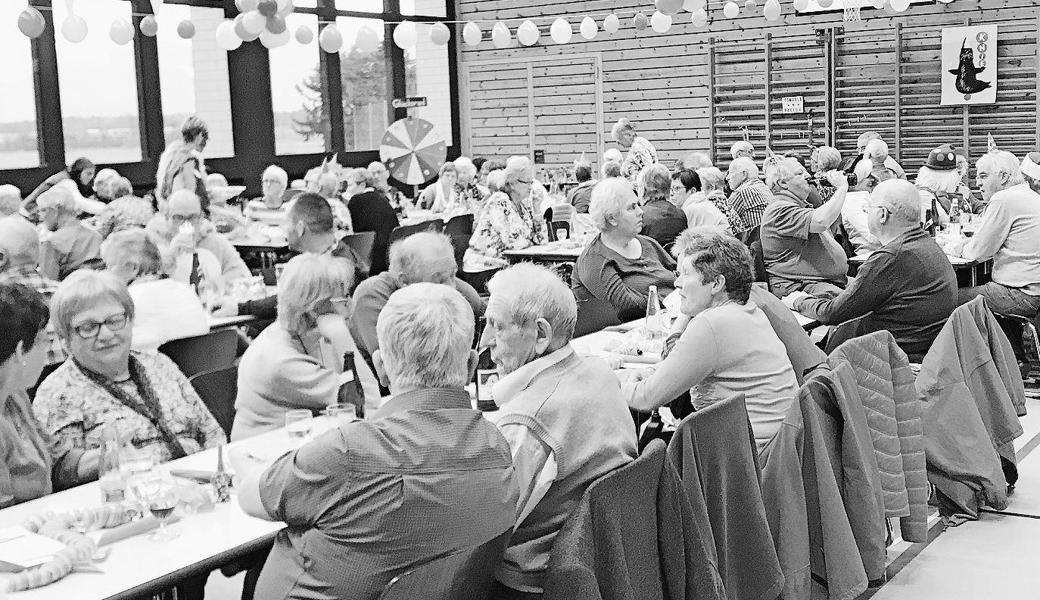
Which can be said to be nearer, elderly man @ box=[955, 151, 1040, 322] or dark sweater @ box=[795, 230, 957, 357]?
dark sweater @ box=[795, 230, 957, 357]

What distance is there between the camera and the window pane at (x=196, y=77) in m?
13.7

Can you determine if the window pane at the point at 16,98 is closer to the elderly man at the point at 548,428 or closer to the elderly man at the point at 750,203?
the elderly man at the point at 750,203

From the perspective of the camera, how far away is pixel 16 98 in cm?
1208

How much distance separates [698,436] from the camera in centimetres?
313

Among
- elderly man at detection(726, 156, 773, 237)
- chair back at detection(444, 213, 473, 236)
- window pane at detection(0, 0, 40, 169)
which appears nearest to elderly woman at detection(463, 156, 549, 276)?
chair back at detection(444, 213, 473, 236)

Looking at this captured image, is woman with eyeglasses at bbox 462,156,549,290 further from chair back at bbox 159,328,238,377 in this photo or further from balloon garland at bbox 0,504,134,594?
balloon garland at bbox 0,504,134,594

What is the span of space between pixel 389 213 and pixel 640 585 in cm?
665

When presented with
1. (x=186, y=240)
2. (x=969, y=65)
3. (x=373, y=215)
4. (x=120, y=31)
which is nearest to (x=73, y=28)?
(x=120, y=31)

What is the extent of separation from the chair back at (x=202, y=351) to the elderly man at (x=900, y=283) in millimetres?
2844

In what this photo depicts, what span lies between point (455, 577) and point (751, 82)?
13409 millimetres

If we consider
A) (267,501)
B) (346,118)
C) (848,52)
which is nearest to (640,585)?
(267,501)

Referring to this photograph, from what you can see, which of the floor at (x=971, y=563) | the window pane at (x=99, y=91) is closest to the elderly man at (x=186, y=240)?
the floor at (x=971, y=563)

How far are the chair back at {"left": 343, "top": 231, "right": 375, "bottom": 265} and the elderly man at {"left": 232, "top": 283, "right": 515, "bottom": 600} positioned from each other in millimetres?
5765

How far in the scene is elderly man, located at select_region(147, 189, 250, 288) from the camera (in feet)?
20.8
